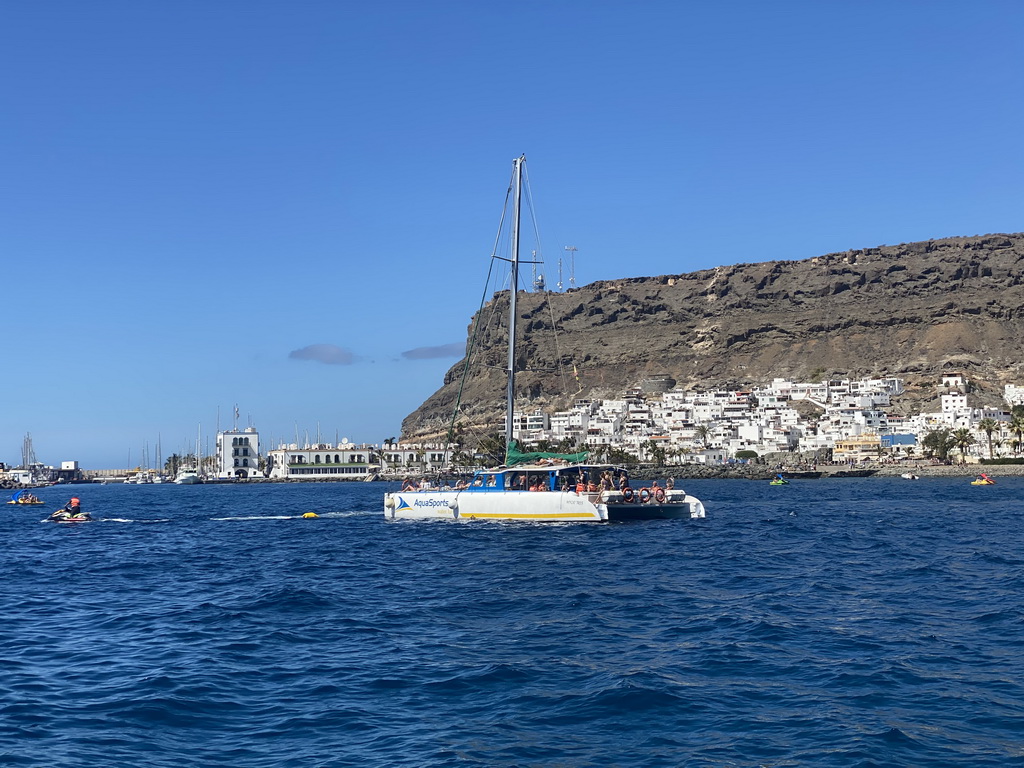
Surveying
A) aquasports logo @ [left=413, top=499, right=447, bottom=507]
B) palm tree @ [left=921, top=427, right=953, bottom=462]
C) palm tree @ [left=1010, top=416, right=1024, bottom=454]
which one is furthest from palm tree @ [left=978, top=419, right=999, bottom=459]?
aquasports logo @ [left=413, top=499, right=447, bottom=507]

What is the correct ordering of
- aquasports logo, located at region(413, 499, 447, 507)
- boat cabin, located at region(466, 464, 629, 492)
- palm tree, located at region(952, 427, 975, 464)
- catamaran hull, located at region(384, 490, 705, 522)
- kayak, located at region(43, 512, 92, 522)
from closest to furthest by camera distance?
1. catamaran hull, located at region(384, 490, 705, 522)
2. boat cabin, located at region(466, 464, 629, 492)
3. aquasports logo, located at region(413, 499, 447, 507)
4. kayak, located at region(43, 512, 92, 522)
5. palm tree, located at region(952, 427, 975, 464)

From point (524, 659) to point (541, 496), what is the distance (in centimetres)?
2778

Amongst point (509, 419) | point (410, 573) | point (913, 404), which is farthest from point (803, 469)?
point (410, 573)

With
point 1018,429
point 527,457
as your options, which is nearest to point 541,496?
point 527,457

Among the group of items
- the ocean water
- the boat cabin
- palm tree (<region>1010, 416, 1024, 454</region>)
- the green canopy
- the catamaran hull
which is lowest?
the ocean water

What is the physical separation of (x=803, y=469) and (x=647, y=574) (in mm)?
135134

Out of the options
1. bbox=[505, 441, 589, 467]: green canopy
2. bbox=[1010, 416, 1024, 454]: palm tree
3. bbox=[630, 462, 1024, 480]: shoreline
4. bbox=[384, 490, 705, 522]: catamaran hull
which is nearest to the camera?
bbox=[384, 490, 705, 522]: catamaran hull

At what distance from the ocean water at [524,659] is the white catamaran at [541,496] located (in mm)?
9713

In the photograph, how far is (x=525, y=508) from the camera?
45.1 meters

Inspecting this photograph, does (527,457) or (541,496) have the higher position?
(527,457)

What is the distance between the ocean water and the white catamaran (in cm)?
971

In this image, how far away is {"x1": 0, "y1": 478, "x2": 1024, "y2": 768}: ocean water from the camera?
12.1m

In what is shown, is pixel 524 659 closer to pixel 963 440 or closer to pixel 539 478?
pixel 539 478

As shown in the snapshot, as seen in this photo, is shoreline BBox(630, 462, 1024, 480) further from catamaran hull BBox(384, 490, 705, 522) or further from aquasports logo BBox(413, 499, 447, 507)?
aquasports logo BBox(413, 499, 447, 507)
